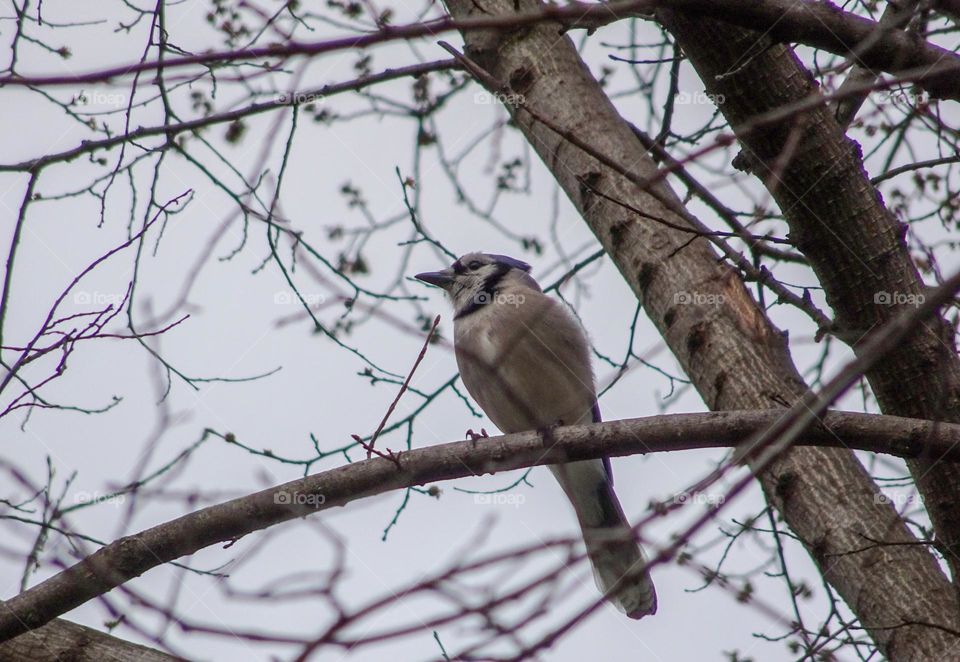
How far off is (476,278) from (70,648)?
331cm

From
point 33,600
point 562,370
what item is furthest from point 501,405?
point 33,600

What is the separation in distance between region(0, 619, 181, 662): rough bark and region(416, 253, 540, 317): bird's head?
115 inches

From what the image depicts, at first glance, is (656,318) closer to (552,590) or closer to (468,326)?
(468,326)

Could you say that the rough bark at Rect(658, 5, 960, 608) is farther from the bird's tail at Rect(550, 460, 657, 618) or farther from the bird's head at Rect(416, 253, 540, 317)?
the bird's head at Rect(416, 253, 540, 317)

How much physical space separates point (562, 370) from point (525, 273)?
0.95m

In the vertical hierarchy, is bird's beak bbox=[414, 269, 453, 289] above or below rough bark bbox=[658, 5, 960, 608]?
above

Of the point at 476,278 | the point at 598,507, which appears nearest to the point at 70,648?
the point at 598,507

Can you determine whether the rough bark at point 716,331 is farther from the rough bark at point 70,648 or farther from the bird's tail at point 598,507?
the rough bark at point 70,648

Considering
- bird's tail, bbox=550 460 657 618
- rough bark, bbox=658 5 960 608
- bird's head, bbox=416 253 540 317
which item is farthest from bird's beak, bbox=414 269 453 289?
rough bark, bbox=658 5 960 608

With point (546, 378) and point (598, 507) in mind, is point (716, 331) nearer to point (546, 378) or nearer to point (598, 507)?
point (546, 378)

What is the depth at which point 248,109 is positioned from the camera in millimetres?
4406

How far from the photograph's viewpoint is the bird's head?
5.60 metres

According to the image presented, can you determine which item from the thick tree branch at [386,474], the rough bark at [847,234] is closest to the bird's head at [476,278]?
the rough bark at [847,234]

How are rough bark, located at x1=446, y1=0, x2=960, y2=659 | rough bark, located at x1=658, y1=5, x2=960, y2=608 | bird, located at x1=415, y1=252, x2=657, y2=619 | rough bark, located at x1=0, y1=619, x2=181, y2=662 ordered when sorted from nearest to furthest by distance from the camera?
rough bark, located at x1=0, y1=619, x2=181, y2=662
rough bark, located at x1=658, y1=5, x2=960, y2=608
rough bark, located at x1=446, y1=0, x2=960, y2=659
bird, located at x1=415, y1=252, x2=657, y2=619
